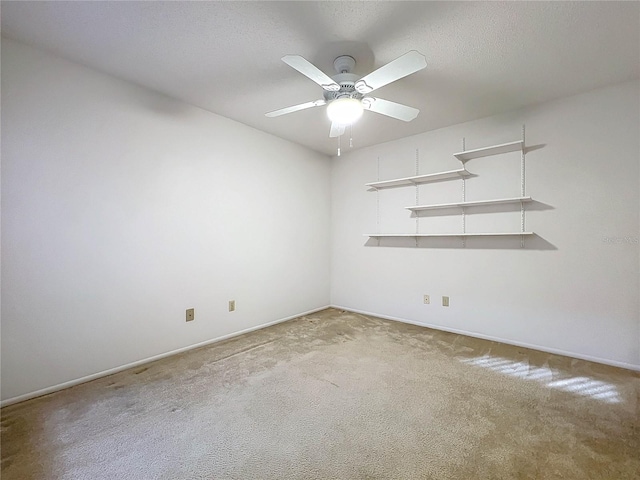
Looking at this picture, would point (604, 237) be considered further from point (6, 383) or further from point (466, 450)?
point (6, 383)

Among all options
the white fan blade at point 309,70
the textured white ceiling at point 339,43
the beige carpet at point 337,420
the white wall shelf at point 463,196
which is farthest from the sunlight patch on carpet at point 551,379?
the white fan blade at point 309,70

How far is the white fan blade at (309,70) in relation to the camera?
5.19 feet

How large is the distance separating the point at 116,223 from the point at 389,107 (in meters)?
2.37

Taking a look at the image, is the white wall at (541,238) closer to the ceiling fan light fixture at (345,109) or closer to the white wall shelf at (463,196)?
the white wall shelf at (463,196)

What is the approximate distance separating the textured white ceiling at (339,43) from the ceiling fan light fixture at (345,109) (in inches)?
12.9

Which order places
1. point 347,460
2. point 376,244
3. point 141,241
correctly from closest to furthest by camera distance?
point 347,460, point 141,241, point 376,244

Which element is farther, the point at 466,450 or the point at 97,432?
the point at 97,432

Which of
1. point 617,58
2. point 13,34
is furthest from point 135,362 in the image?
point 617,58

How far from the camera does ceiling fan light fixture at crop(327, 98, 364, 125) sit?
2006mm

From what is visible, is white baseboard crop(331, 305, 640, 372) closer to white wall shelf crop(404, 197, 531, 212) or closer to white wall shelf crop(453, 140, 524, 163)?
white wall shelf crop(404, 197, 531, 212)

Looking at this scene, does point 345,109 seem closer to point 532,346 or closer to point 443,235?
point 443,235

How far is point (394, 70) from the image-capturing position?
1.67 meters

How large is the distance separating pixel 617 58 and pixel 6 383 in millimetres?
4807

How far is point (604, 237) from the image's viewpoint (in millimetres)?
2506
